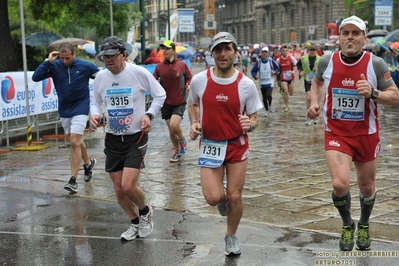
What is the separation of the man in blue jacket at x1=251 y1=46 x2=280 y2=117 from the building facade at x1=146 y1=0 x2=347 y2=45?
5660cm

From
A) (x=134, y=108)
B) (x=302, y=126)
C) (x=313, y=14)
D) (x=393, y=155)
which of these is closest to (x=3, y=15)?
(x=302, y=126)

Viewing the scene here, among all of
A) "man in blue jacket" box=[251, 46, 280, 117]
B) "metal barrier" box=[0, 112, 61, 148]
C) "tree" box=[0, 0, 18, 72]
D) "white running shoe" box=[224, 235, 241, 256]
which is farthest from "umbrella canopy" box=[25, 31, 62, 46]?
"white running shoe" box=[224, 235, 241, 256]

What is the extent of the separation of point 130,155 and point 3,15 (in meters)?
13.7

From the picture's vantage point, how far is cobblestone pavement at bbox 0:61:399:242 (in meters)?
7.46

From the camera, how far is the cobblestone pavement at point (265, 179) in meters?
7.46

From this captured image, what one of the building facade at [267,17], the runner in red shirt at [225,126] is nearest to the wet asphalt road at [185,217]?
the runner in red shirt at [225,126]

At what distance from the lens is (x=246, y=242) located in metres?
6.43

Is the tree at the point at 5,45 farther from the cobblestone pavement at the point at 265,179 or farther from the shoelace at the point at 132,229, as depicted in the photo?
the shoelace at the point at 132,229

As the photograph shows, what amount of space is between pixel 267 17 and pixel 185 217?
10572 cm

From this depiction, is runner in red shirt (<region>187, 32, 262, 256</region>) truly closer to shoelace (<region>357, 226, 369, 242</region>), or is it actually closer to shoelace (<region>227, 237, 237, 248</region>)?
shoelace (<region>227, 237, 237, 248</region>)

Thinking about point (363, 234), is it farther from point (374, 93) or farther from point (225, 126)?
point (225, 126)

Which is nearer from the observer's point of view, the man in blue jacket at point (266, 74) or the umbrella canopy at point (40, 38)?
the man in blue jacket at point (266, 74)

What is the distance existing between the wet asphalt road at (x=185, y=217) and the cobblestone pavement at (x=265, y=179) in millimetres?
14

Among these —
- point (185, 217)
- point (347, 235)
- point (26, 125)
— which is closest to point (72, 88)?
point (185, 217)
